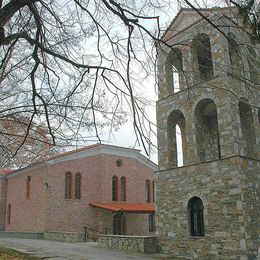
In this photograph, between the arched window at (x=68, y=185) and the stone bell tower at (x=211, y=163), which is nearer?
the stone bell tower at (x=211, y=163)

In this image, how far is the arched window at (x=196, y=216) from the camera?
14523 millimetres

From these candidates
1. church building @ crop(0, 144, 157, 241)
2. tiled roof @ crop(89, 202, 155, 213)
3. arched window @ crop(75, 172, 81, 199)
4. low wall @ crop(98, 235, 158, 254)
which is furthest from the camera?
arched window @ crop(75, 172, 81, 199)

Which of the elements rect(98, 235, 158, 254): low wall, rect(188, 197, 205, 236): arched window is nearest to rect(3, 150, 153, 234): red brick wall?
rect(98, 235, 158, 254): low wall

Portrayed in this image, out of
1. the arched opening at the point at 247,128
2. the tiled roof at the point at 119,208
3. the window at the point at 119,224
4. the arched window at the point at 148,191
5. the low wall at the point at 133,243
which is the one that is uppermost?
the arched opening at the point at 247,128

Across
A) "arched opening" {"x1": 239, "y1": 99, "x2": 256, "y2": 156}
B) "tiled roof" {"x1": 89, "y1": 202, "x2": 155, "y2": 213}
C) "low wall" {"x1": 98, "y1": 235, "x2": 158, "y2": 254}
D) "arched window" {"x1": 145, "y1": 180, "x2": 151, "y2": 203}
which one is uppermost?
"arched opening" {"x1": 239, "y1": 99, "x2": 256, "y2": 156}

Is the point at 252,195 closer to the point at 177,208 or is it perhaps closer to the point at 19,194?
the point at 177,208

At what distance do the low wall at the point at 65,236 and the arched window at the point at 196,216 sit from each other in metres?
8.77

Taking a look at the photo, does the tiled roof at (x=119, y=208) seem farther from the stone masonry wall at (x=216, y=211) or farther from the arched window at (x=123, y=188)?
the stone masonry wall at (x=216, y=211)

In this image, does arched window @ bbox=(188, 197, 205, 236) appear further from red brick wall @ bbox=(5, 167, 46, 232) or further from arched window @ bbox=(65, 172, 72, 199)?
red brick wall @ bbox=(5, 167, 46, 232)

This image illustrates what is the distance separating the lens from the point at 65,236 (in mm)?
21297

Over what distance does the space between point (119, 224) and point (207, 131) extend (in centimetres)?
1195

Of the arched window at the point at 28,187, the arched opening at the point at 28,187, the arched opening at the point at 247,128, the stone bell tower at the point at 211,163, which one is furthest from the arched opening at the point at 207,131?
the arched window at the point at 28,187

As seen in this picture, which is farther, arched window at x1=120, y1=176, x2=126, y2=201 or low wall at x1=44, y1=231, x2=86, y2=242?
arched window at x1=120, y1=176, x2=126, y2=201

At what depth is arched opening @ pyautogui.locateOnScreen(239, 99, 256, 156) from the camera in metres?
15.1
